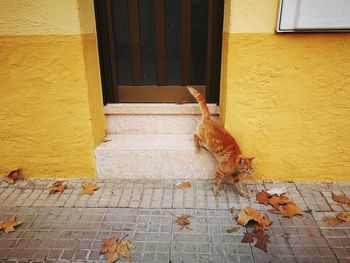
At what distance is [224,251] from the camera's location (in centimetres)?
283

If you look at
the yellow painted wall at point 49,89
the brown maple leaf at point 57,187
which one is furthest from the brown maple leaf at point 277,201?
the brown maple leaf at point 57,187

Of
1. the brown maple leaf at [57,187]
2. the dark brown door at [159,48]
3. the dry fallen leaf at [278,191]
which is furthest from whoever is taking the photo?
the dark brown door at [159,48]

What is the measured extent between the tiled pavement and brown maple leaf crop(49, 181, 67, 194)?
75 mm

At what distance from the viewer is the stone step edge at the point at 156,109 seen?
407 cm

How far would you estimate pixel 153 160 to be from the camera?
3.87 m

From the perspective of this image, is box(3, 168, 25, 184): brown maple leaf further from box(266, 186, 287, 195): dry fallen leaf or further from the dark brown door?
box(266, 186, 287, 195): dry fallen leaf

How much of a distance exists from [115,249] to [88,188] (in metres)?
1.11

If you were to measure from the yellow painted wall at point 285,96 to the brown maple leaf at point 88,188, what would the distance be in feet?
5.85

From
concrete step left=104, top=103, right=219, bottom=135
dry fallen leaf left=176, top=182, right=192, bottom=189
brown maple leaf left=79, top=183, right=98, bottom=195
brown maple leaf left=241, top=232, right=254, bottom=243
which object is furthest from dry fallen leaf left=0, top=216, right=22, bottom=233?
brown maple leaf left=241, top=232, right=254, bottom=243

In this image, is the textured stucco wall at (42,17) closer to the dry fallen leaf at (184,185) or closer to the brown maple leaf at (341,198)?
the dry fallen leaf at (184,185)

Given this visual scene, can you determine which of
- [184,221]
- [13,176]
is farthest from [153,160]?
[13,176]

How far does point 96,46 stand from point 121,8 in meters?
0.64

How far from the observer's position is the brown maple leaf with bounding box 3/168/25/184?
3947 millimetres

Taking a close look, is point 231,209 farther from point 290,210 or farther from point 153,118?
point 153,118
